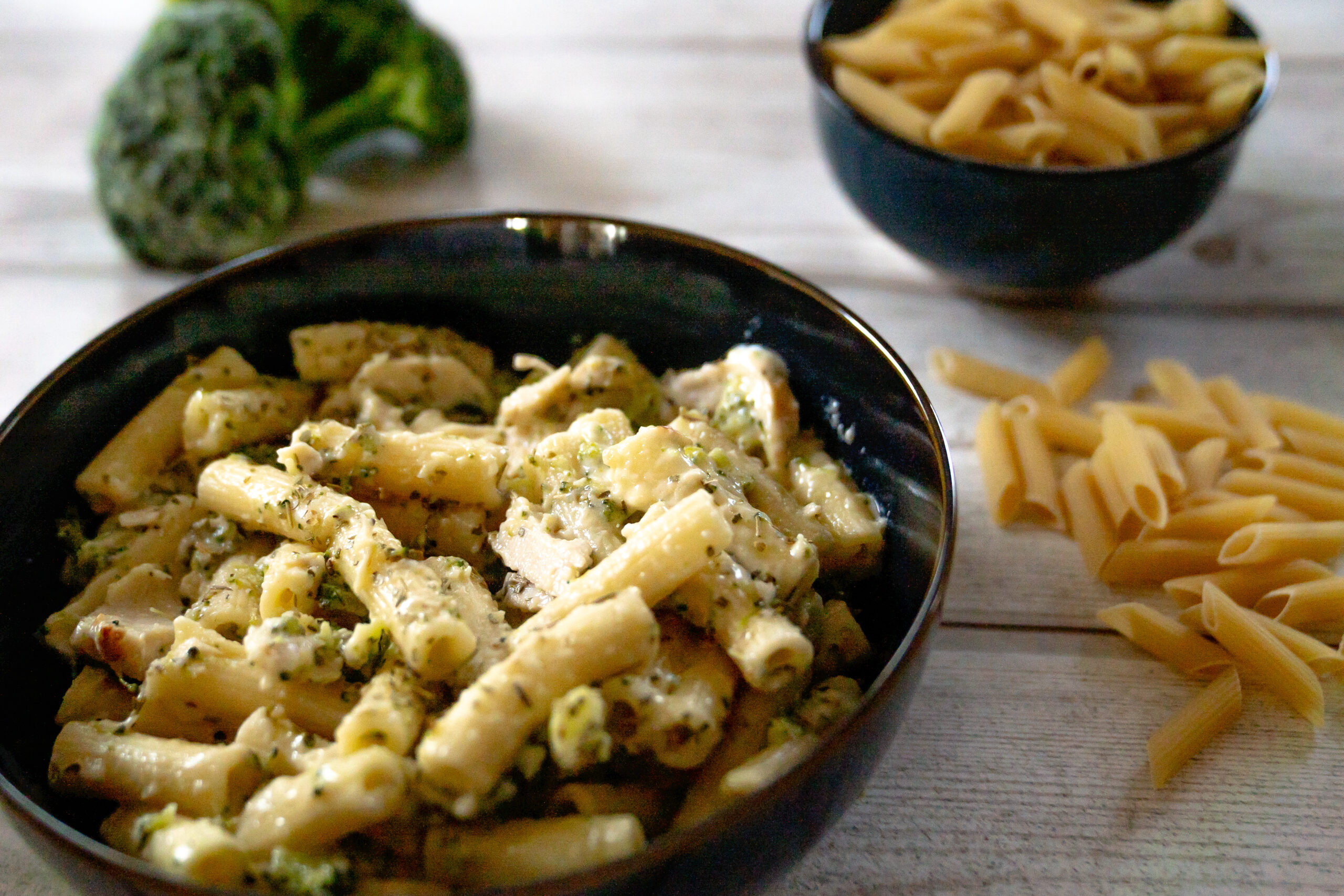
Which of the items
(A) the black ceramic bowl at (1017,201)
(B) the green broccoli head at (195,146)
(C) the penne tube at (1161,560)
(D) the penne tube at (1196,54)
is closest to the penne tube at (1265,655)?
(C) the penne tube at (1161,560)

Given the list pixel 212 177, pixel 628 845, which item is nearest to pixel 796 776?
pixel 628 845

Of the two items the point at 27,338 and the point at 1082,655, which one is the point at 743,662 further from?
the point at 27,338

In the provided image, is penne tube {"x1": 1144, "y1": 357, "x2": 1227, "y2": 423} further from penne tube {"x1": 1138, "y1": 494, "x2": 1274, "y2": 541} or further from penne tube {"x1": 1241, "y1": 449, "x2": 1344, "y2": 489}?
penne tube {"x1": 1138, "y1": 494, "x2": 1274, "y2": 541}

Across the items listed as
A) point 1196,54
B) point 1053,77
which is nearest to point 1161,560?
point 1053,77

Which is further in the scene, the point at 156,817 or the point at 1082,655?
the point at 1082,655

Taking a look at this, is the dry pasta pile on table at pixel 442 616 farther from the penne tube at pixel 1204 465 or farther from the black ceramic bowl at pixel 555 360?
the penne tube at pixel 1204 465

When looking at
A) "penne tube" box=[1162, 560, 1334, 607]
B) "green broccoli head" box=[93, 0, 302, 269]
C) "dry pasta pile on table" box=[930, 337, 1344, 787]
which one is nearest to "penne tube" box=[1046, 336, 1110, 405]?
"dry pasta pile on table" box=[930, 337, 1344, 787]

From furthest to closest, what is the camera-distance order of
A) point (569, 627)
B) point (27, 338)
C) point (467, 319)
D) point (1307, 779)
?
point (27, 338) → point (467, 319) → point (1307, 779) → point (569, 627)
